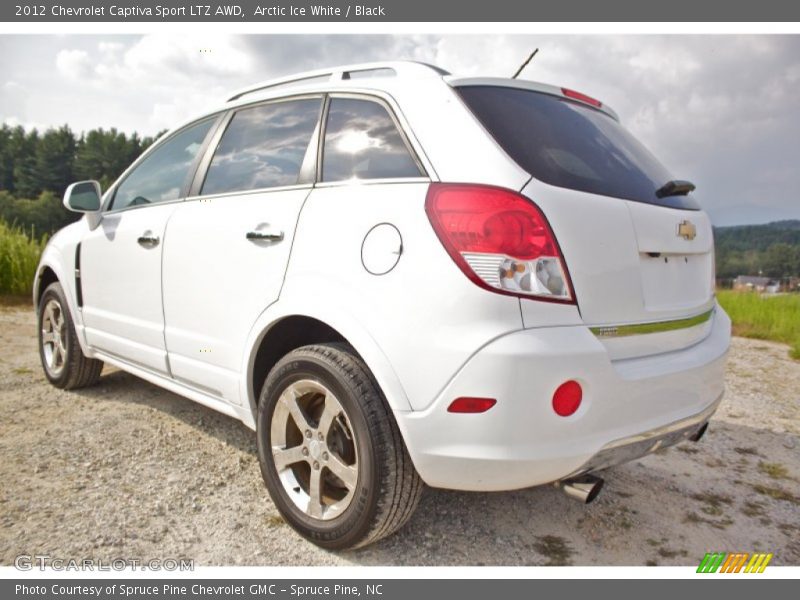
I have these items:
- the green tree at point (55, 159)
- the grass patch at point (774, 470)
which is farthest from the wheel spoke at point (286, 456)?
the green tree at point (55, 159)

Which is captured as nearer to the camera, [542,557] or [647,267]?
[647,267]

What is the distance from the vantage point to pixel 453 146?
2.08 meters

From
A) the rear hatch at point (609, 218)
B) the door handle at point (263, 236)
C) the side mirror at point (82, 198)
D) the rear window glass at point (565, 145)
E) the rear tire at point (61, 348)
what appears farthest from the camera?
the rear tire at point (61, 348)

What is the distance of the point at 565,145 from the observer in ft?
7.48

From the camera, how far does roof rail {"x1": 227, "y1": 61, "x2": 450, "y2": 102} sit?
2381mm

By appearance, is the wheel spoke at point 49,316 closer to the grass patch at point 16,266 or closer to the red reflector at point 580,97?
the red reflector at point 580,97

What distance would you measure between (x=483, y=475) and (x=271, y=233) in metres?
1.29

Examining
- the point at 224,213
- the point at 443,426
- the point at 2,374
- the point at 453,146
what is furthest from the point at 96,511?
the point at 2,374

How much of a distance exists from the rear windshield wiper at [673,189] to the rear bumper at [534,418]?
29.9 inches

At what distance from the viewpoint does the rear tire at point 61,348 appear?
4.28 m

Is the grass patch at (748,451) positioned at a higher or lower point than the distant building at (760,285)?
lower

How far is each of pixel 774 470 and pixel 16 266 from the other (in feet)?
33.6

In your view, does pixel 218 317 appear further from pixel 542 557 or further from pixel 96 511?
pixel 542 557

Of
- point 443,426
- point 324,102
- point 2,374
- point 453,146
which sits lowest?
point 2,374
